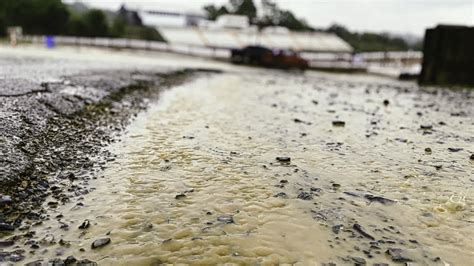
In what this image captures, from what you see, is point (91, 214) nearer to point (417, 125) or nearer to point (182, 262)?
point (182, 262)

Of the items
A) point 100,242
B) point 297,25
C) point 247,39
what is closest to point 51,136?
point 100,242

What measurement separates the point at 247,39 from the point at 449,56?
84.2 feet

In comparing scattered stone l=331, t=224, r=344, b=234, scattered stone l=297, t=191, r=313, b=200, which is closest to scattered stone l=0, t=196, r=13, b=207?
scattered stone l=297, t=191, r=313, b=200

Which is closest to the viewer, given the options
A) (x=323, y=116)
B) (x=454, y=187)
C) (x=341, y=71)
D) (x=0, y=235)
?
(x=0, y=235)

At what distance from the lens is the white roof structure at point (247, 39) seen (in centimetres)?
3809

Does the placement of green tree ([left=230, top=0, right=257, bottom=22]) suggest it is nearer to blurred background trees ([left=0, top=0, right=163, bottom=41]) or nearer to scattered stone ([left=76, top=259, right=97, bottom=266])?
blurred background trees ([left=0, top=0, right=163, bottom=41])

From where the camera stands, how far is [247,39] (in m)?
40.4

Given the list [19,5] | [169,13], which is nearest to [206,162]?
[19,5]

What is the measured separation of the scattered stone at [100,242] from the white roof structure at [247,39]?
35.4 meters

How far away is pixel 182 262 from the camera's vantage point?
104 inches

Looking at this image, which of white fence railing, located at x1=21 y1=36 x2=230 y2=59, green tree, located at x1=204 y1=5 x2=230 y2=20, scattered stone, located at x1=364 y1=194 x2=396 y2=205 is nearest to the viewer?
scattered stone, located at x1=364 y1=194 x2=396 y2=205

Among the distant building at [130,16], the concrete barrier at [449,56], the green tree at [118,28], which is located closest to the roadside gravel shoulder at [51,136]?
the concrete barrier at [449,56]

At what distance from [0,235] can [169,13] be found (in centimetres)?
5249

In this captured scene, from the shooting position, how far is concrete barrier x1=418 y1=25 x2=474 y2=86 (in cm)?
1644
